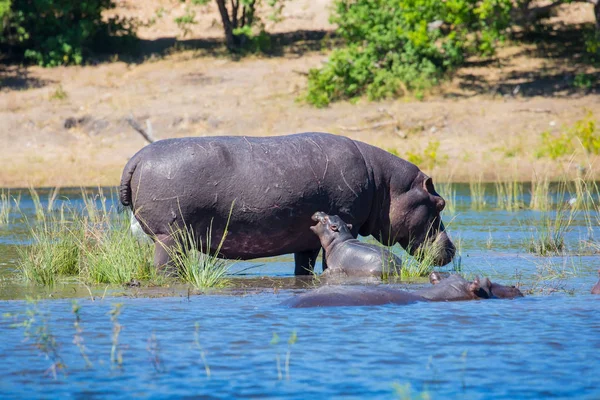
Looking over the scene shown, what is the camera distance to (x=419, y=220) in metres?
9.41

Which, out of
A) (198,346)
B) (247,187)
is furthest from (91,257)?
(198,346)

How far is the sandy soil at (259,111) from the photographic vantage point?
1952 centimetres

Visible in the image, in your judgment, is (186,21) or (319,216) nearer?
(319,216)

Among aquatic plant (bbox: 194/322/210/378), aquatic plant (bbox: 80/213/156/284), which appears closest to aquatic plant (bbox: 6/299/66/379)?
aquatic plant (bbox: 194/322/210/378)

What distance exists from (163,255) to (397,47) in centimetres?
1712

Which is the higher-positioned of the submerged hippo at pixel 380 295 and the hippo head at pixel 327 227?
the hippo head at pixel 327 227

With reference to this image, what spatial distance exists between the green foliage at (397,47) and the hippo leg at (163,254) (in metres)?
14.6

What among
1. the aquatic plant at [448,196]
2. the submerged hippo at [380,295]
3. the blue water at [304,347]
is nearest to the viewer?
the blue water at [304,347]

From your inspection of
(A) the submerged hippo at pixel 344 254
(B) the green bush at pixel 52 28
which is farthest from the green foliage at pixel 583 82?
(A) the submerged hippo at pixel 344 254

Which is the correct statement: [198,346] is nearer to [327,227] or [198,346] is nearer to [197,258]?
[197,258]

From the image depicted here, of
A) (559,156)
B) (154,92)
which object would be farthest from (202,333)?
(154,92)

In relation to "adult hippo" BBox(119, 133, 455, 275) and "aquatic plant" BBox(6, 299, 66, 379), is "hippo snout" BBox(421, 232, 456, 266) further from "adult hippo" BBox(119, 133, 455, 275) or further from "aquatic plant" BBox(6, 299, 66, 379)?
"aquatic plant" BBox(6, 299, 66, 379)

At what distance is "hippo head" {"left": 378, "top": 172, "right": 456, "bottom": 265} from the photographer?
934 cm

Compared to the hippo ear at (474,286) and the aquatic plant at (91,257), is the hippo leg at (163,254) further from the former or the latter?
the hippo ear at (474,286)
